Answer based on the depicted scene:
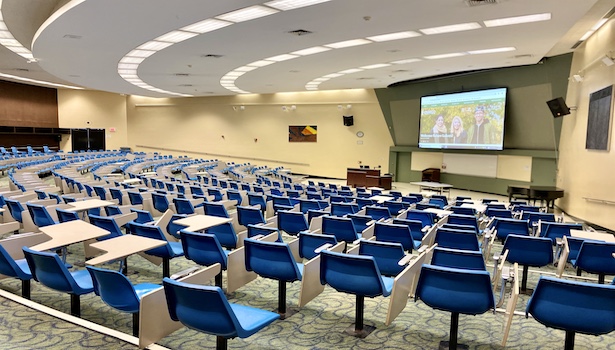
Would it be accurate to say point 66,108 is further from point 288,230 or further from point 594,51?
point 594,51

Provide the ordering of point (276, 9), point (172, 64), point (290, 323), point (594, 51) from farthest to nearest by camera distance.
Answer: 1. point (172, 64)
2. point (594, 51)
3. point (276, 9)
4. point (290, 323)

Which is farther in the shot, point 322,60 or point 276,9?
point 322,60

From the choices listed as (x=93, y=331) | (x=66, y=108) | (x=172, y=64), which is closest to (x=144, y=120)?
(x=66, y=108)

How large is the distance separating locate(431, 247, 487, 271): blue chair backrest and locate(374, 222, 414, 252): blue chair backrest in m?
1.54

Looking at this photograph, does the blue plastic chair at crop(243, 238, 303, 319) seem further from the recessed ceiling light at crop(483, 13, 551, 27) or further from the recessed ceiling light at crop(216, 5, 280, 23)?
the recessed ceiling light at crop(483, 13, 551, 27)

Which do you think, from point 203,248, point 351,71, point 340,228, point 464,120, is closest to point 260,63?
point 351,71

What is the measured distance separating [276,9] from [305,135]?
16.7 meters

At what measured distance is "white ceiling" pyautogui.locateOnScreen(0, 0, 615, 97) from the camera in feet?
26.8

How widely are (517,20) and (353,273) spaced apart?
7850mm

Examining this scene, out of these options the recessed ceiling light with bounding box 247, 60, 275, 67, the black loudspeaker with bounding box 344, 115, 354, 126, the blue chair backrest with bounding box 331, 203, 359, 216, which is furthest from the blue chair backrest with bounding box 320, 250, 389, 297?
the black loudspeaker with bounding box 344, 115, 354, 126

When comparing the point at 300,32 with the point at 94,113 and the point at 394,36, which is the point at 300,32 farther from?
the point at 94,113

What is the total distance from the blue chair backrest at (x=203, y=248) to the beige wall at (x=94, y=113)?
101 feet

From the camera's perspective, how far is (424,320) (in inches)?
173

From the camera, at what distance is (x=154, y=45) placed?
39.4 feet
